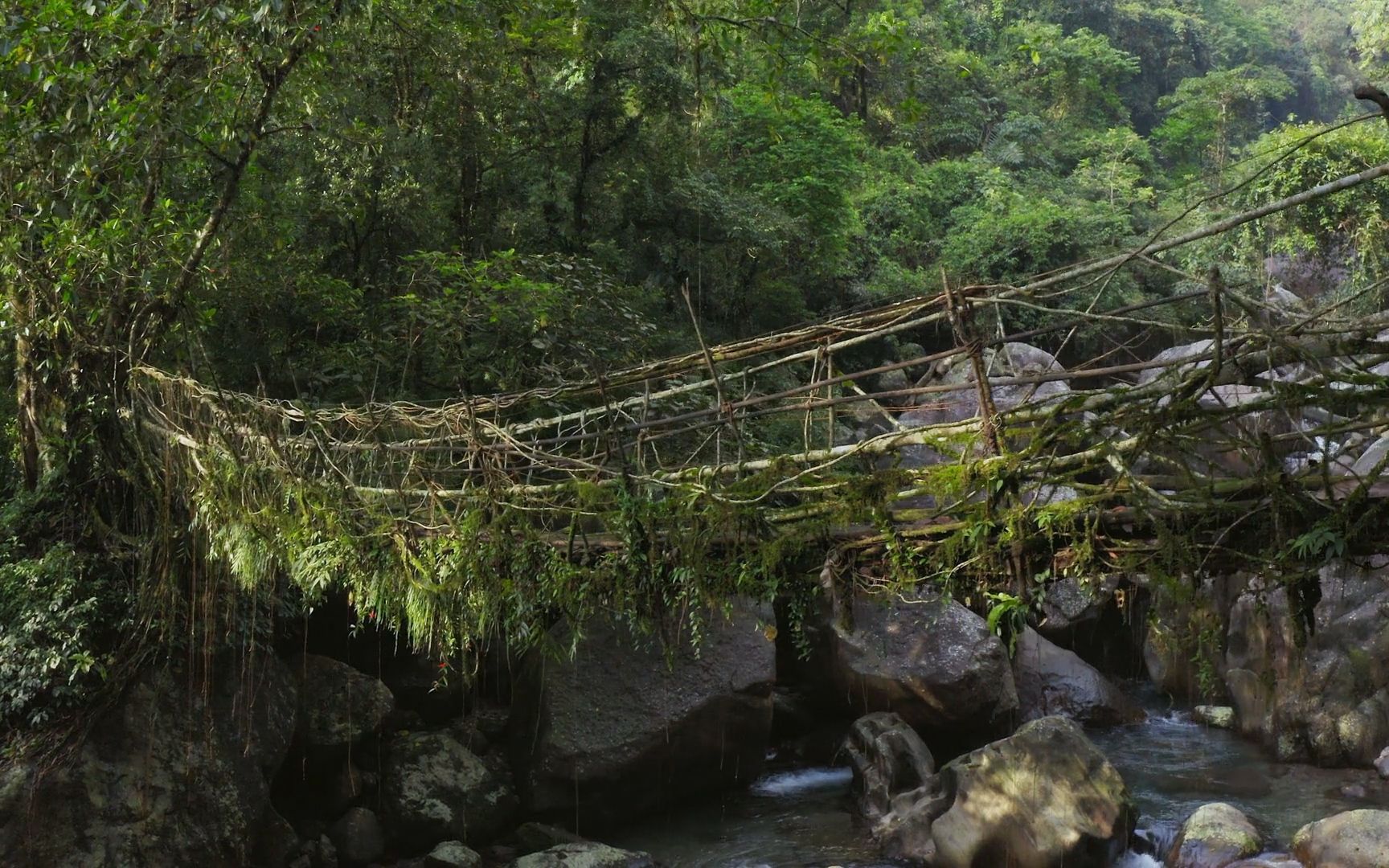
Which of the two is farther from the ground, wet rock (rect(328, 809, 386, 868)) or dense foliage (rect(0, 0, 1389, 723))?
dense foliage (rect(0, 0, 1389, 723))

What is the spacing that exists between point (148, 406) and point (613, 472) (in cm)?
333

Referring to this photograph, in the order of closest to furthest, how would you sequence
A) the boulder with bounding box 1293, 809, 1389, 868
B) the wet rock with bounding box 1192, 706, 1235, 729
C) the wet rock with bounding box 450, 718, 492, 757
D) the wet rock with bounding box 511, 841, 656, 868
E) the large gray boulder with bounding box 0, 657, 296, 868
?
1. the large gray boulder with bounding box 0, 657, 296, 868
2. the boulder with bounding box 1293, 809, 1389, 868
3. the wet rock with bounding box 511, 841, 656, 868
4. the wet rock with bounding box 450, 718, 492, 757
5. the wet rock with bounding box 1192, 706, 1235, 729

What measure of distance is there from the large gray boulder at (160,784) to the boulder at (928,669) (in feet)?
15.2

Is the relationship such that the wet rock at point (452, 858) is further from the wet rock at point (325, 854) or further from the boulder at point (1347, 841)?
the boulder at point (1347, 841)

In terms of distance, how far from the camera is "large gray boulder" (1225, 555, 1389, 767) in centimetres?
891

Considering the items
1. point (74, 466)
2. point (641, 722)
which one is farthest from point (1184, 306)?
point (74, 466)

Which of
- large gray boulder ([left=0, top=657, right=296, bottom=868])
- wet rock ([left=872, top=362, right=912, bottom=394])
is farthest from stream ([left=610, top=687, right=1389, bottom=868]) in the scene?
wet rock ([left=872, top=362, right=912, bottom=394])

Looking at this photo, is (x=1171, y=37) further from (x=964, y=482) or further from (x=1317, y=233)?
(x=964, y=482)

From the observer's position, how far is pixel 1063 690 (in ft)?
34.4

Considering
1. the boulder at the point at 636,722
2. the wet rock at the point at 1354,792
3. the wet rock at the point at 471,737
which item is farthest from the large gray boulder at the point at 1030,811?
the wet rock at the point at 471,737

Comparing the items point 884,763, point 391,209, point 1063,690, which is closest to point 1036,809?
point 884,763

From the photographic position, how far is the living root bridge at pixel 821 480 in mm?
3398

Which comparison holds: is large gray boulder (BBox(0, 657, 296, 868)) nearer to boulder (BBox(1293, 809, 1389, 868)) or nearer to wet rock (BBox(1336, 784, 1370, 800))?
boulder (BBox(1293, 809, 1389, 868))

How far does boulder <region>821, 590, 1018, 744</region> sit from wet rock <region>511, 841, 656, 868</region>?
293 cm
